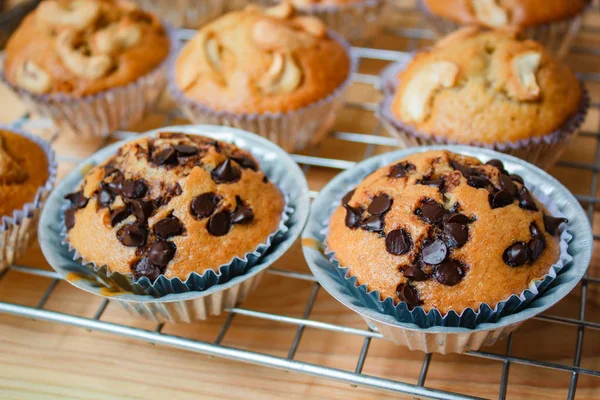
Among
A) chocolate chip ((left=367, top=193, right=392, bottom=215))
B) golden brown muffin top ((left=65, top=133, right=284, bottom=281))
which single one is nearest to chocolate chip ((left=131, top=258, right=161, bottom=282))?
golden brown muffin top ((left=65, top=133, right=284, bottom=281))

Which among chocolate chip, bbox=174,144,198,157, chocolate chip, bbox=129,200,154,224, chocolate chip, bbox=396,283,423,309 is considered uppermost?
chocolate chip, bbox=174,144,198,157

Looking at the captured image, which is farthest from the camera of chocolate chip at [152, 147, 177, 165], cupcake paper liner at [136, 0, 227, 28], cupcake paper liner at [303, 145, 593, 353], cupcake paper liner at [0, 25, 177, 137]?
cupcake paper liner at [136, 0, 227, 28]

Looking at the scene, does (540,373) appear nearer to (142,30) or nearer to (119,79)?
(119,79)

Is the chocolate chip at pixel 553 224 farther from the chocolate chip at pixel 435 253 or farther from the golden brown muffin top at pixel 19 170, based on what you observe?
the golden brown muffin top at pixel 19 170

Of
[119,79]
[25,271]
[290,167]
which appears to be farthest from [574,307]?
[119,79]

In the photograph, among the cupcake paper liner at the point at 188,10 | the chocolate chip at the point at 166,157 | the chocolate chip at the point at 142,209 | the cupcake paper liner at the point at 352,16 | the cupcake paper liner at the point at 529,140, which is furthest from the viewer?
the cupcake paper liner at the point at 188,10

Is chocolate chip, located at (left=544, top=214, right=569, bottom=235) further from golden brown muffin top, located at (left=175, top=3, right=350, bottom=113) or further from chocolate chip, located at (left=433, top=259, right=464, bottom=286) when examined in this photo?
golden brown muffin top, located at (left=175, top=3, right=350, bottom=113)

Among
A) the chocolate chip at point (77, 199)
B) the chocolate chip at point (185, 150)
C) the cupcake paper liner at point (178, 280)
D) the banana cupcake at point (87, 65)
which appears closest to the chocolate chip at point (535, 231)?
the cupcake paper liner at point (178, 280)
